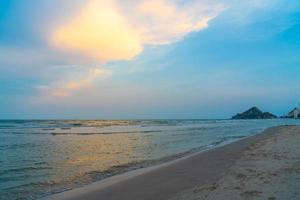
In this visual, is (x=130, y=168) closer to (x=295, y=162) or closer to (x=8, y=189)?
(x=8, y=189)

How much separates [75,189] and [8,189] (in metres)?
2.10

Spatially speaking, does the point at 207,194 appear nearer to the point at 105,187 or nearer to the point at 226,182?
the point at 226,182

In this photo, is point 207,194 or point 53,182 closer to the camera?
point 207,194

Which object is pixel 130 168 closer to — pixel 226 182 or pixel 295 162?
pixel 226 182

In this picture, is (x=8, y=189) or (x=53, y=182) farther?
(x=53, y=182)

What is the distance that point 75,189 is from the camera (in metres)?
9.53

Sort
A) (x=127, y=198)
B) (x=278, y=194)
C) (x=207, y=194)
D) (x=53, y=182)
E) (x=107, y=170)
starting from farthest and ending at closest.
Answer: (x=107, y=170), (x=53, y=182), (x=127, y=198), (x=207, y=194), (x=278, y=194)

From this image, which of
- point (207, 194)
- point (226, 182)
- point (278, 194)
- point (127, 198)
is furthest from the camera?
point (226, 182)

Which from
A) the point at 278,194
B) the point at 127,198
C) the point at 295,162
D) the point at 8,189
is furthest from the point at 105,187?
the point at 295,162

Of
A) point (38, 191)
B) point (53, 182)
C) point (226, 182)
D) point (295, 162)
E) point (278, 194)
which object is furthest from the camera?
point (295, 162)

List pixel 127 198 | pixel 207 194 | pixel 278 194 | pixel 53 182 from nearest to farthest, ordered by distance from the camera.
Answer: pixel 278 194
pixel 207 194
pixel 127 198
pixel 53 182

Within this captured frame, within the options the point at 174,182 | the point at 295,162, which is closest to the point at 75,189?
the point at 174,182

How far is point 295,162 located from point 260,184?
4387 mm

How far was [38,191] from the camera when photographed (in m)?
9.41
